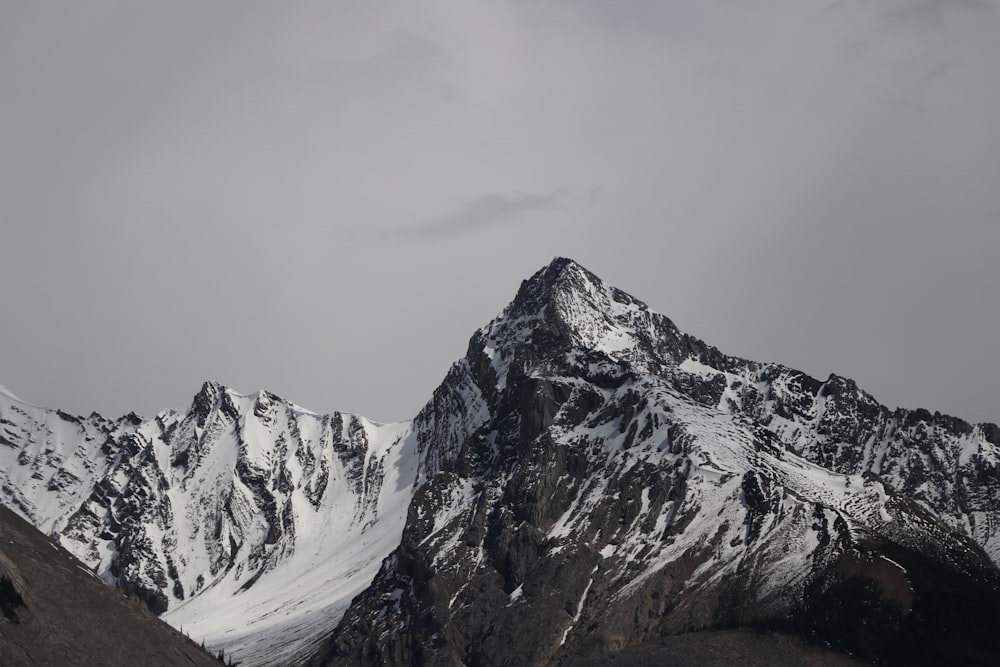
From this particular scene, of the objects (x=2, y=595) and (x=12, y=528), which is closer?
(x=2, y=595)

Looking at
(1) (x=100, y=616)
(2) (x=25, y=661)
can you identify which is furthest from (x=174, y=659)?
(2) (x=25, y=661)

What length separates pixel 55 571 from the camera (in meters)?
192

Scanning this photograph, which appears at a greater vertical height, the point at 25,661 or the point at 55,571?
the point at 55,571

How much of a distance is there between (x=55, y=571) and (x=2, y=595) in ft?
46.1

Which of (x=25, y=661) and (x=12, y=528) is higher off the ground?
(x=12, y=528)

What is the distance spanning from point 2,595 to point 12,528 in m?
19.0

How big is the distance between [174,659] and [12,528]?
86.4ft

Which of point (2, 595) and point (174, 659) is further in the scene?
point (174, 659)

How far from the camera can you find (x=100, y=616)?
632 ft

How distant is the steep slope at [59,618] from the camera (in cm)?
17900

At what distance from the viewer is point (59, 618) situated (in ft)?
610

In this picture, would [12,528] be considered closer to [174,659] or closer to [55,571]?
[55,571]

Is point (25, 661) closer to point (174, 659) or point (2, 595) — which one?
point (2, 595)

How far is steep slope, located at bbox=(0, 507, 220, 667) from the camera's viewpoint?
17900cm
